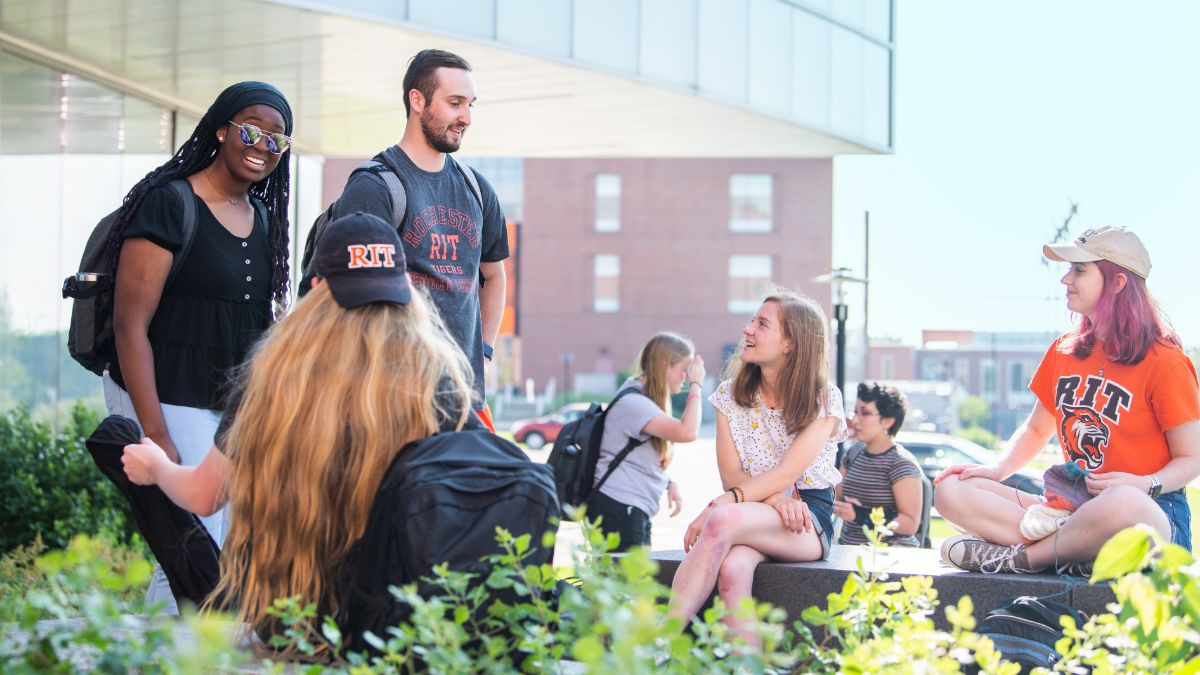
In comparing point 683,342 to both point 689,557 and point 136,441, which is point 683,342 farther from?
point 136,441

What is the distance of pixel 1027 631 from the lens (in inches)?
150

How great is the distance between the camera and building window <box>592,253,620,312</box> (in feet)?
209

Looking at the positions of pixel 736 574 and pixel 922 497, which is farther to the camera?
pixel 922 497

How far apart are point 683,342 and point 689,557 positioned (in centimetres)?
316

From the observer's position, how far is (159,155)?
11.9m

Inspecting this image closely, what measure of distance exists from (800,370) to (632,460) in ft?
7.46

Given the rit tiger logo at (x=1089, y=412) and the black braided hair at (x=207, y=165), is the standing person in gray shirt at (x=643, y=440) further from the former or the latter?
the black braided hair at (x=207, y=165)

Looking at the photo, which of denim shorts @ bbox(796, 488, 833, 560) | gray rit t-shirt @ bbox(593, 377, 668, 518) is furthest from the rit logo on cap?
gray rit t-shirt @ bbox(593, 377, 668, 518)

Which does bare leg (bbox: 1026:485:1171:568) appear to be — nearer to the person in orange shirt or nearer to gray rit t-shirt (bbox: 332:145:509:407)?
the person in orange shirt

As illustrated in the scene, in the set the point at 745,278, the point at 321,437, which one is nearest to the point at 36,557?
the point at 321,437

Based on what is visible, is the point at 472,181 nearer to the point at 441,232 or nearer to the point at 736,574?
the point at 441,232

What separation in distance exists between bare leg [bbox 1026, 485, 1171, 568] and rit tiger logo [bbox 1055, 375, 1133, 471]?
332 mm

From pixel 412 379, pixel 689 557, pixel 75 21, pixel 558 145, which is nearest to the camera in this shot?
pixel 412 379

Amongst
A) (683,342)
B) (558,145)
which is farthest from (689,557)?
(558,145)
